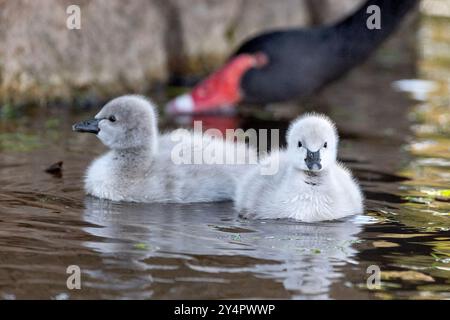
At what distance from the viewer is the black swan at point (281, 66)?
881cm

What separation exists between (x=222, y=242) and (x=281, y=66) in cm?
401

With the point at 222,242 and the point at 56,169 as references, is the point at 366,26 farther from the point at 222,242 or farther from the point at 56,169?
the point at 222,242

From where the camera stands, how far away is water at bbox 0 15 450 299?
14.3ft

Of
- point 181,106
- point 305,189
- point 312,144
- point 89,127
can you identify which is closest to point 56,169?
point 89,127

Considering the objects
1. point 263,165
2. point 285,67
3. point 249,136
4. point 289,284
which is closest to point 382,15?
point 285,67

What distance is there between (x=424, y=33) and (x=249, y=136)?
222 inches

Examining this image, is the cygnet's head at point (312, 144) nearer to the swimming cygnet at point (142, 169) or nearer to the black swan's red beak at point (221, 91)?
the swimming cygnet at point (142, 169)

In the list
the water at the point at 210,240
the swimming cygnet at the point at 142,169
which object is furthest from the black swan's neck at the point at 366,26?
the swimming cygnet at the point at 142,169

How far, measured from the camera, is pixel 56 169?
6559mm

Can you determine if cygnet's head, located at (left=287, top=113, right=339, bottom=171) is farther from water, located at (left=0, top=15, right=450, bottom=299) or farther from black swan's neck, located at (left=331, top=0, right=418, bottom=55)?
black swan's neck, located at (left=331, top=0, right=418, bottom=55)

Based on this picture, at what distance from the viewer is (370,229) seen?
5383 mm

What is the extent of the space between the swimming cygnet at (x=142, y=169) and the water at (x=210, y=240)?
0.33ft

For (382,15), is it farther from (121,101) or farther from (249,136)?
(121,101)
